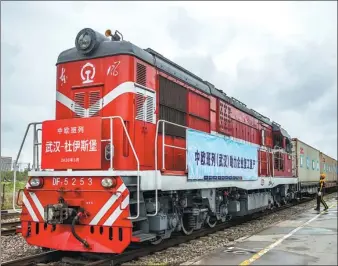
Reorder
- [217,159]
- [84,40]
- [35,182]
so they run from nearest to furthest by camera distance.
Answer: [35,182], [84,40], [217,159]

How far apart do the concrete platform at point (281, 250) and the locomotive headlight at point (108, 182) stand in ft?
6.00

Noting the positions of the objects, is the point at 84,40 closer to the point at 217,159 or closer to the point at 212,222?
the point at 217,159

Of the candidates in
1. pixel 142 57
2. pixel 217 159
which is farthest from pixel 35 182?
pixel 217 159

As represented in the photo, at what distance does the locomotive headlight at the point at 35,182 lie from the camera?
734cm

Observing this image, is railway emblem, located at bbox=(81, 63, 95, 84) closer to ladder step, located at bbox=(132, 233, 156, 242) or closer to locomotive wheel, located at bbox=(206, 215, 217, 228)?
ladder step, located at bbox=(132, 233, 156, 242)

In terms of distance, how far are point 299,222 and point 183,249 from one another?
17.1 feet

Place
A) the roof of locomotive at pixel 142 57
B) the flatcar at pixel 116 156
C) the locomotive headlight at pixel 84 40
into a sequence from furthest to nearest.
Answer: the locomotive headlight at pixel 84 40, the roof of locomotive at pixel 142 57, the flatcar at pixel 116 156

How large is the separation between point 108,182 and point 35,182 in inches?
63.1

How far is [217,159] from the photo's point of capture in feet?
32.8

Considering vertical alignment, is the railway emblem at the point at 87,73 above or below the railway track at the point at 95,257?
Answer: above

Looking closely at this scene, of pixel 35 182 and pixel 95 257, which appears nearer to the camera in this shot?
pixel 95 257

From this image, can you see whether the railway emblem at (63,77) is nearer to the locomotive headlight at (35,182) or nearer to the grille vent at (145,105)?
the grille vent at (145,105)

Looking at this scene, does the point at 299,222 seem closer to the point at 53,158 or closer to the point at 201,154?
the point at 201,154

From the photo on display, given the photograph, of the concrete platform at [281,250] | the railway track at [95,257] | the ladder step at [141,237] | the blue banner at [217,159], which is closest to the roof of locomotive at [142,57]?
the blue banner at [217,159]
